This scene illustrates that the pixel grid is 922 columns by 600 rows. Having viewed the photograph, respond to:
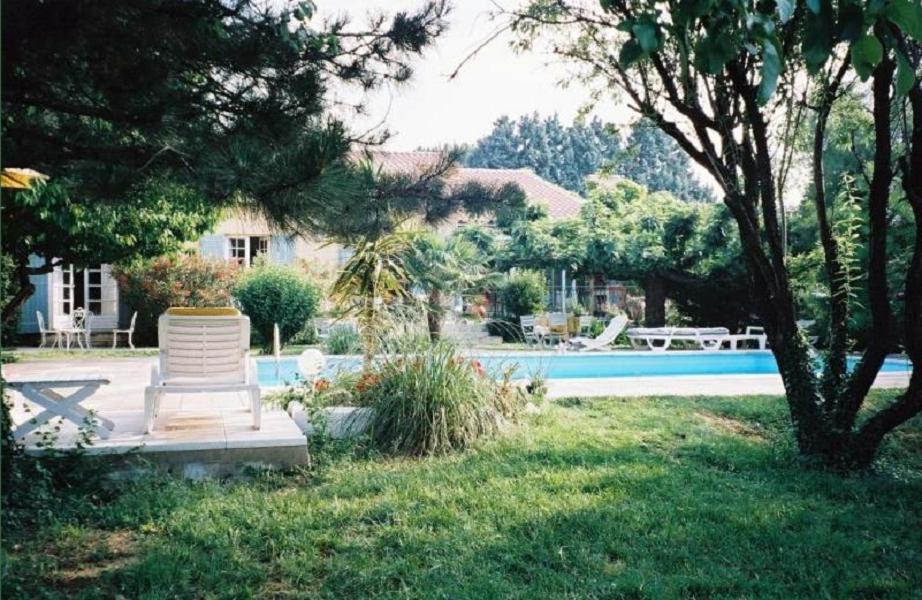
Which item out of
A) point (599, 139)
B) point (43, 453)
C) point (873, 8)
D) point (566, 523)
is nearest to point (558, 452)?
point (566, 523)

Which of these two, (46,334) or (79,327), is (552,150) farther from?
(79,327)

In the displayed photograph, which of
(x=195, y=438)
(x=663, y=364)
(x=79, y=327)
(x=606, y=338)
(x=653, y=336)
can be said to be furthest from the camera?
(x=653, y=336)

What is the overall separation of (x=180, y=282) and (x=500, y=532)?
46.4 ft

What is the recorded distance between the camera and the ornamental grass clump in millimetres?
6016

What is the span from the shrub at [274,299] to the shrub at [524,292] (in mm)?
5976

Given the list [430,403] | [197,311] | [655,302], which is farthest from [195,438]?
[655,302]

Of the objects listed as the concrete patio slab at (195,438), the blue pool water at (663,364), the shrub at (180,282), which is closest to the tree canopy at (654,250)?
the blue pool water at (663,364)

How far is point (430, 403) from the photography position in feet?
20.1

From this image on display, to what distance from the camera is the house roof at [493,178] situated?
17.8ft

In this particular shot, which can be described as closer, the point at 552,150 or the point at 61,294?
the point at 61,294

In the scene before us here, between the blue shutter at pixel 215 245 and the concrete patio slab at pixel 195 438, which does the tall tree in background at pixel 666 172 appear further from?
the concrete patio slab at pixel 195 438

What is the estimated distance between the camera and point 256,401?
5.81m

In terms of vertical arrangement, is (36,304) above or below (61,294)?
below

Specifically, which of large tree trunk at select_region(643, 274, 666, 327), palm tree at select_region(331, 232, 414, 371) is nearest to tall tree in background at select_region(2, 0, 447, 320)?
palm tree at select_region(331, 232, 414, 371)
